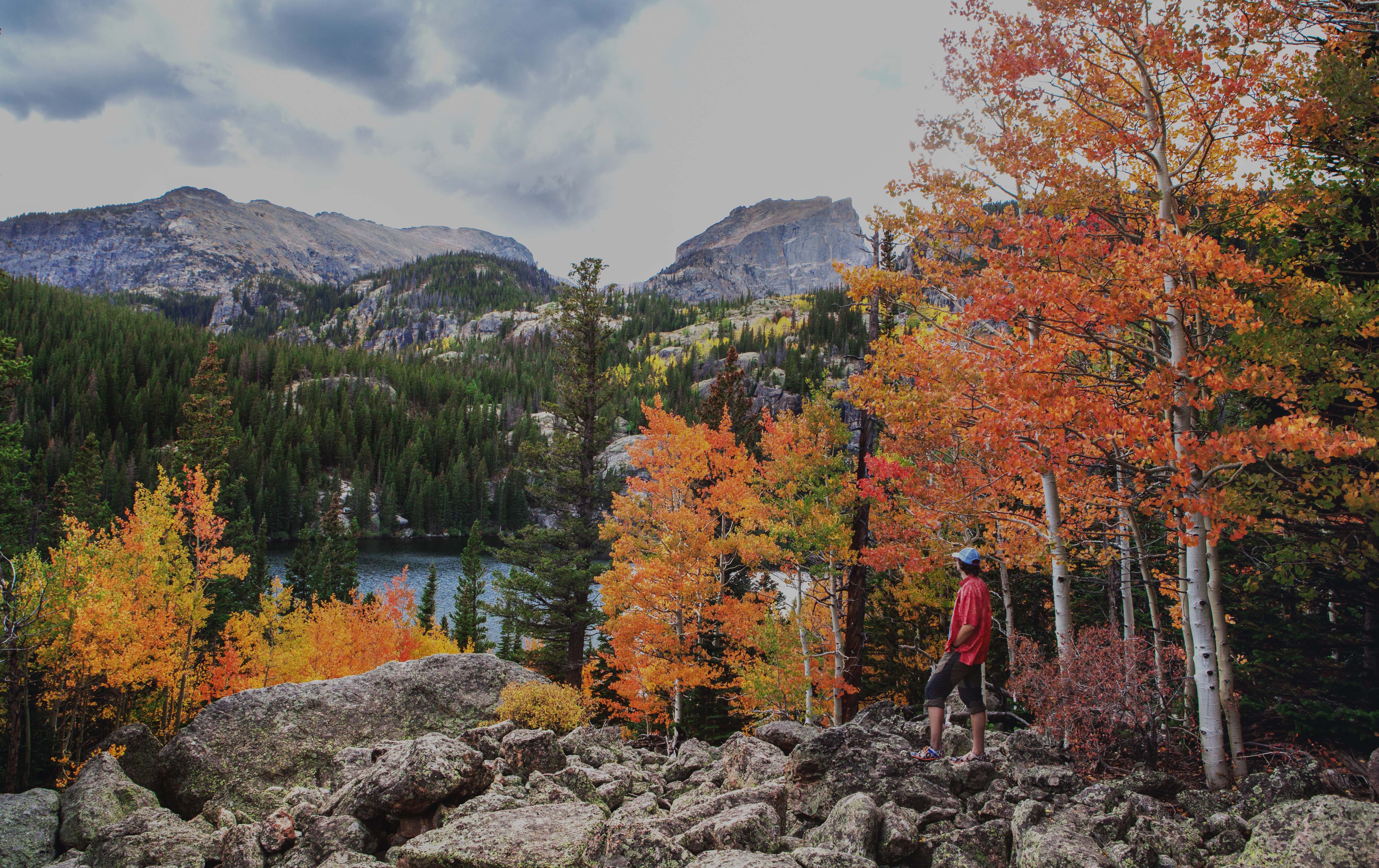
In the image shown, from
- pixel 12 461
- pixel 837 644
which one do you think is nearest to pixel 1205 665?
pixel 837 644

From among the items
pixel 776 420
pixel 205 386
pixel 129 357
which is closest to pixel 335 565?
pixel 205 386

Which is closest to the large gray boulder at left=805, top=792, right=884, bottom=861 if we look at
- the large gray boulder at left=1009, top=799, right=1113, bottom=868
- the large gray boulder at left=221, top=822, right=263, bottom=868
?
the large gray boulder at left=1009, top=799, right=1113, bottom=868

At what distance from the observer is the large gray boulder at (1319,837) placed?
4355mm

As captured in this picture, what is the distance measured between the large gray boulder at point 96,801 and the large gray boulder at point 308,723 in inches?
28.9

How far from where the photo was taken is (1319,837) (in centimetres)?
453

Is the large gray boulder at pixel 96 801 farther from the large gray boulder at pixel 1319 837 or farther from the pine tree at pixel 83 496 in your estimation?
the pine tree at pixel 83 496

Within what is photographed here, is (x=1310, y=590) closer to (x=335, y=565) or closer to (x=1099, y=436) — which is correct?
(x=1099, y=436)

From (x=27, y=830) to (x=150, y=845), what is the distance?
5.66m

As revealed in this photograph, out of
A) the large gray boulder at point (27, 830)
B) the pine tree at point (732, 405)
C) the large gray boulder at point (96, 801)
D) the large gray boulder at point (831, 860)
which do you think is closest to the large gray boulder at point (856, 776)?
the large gray boulder at point (831, 860)

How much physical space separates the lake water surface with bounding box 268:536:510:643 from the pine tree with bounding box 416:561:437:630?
1.61 metres

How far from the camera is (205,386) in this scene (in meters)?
35.7

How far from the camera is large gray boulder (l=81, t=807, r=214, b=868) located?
7.95 metres

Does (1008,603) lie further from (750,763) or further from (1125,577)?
(750,763)

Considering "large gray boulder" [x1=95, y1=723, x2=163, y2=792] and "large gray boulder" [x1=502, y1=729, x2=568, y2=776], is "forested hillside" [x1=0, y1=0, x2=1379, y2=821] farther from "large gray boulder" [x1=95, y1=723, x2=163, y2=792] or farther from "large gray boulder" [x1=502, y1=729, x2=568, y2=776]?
"large gray boulder" [x1=95, y1=723, x2=163, y2=792]
